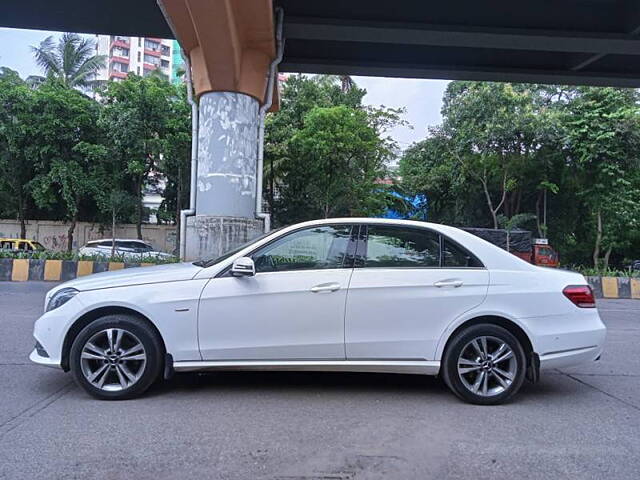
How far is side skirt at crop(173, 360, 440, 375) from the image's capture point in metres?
4.60

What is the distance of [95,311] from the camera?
15.0 ft

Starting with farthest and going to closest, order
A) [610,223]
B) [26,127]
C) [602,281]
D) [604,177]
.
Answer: [610,223]
[26,127]
[604,177]
[602,281]

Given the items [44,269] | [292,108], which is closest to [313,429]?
[44,269]

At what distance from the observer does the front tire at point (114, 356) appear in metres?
4.52

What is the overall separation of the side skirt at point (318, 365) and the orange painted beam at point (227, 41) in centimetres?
726

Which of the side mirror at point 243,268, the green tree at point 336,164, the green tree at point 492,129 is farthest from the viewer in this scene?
the green tree at point 492,129

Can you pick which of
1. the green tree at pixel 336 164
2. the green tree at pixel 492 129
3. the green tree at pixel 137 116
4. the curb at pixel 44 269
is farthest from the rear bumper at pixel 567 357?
the green tree at pixel 137 116

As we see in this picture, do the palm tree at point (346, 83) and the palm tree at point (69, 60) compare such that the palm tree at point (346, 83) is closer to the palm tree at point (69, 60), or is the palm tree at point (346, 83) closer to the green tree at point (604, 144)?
the green tree at point (604, 144)

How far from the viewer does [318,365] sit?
4625 millimetres

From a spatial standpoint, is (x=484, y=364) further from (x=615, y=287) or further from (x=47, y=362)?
(x=615, y=287)

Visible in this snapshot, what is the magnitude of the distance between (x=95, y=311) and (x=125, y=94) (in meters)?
→ 21.3

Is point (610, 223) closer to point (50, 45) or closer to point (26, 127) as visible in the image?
point (26, 127)

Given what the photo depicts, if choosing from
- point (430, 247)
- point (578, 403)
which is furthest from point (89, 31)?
point (578, 403)

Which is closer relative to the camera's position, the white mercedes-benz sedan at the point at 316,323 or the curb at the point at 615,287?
the white mercedes-benz sedan at the point at 316,323
